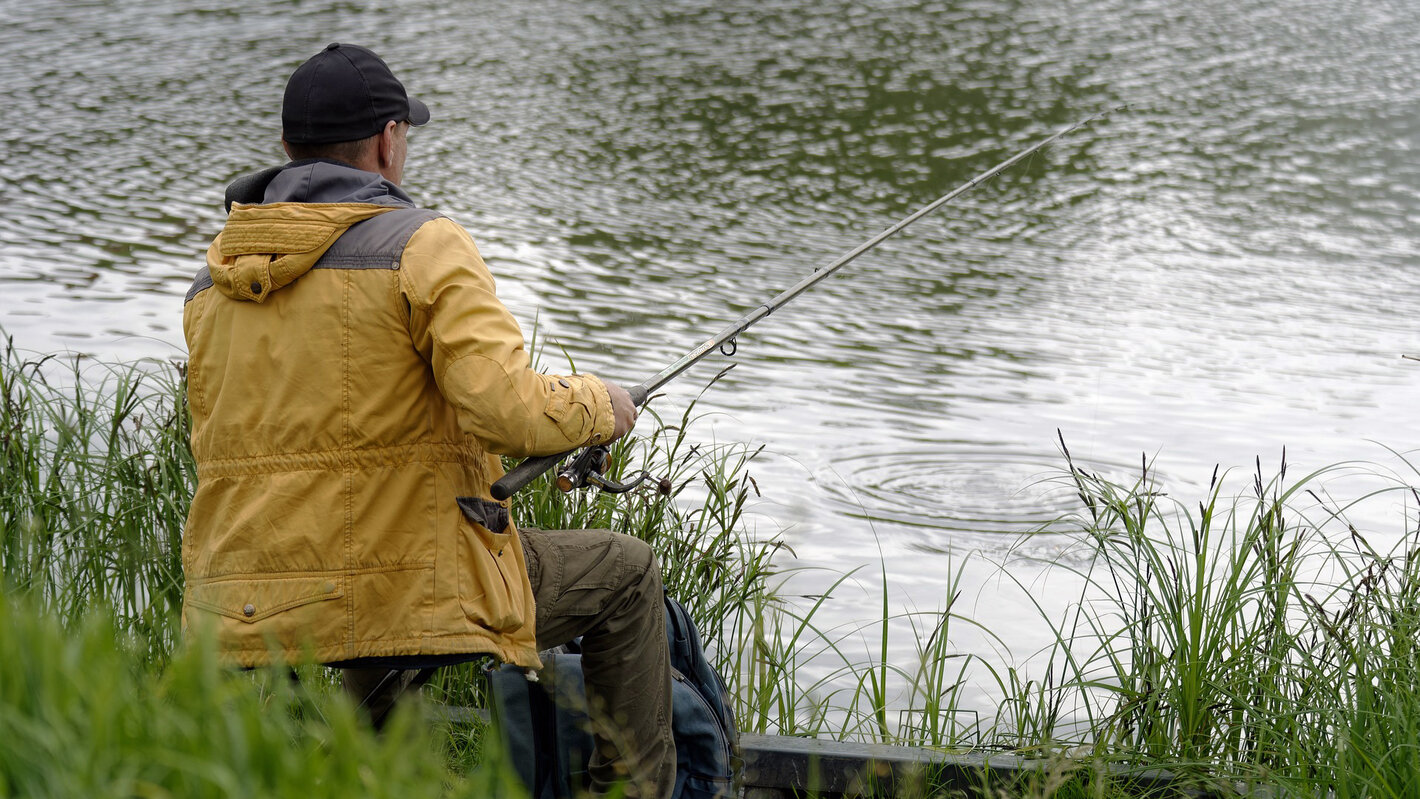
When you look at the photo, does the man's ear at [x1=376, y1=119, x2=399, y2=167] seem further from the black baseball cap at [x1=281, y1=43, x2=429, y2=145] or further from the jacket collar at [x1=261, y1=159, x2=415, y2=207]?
the jacket collar at [x1=261, y1=159, x2=415, y2=207]

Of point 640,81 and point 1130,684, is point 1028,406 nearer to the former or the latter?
point 1130,684

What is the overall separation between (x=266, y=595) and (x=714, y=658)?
1747 millimetres

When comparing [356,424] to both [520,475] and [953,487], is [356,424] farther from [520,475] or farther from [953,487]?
[953,487]

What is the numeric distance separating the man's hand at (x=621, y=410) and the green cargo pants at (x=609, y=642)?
0.28m

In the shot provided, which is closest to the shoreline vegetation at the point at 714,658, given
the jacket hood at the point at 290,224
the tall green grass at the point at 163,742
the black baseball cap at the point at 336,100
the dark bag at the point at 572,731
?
the tall green grass at the point at 163,742

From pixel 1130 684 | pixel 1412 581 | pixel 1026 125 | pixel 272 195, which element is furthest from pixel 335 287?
pixel 1026 125

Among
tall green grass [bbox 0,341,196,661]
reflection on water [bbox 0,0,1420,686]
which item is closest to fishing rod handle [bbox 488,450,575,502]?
tall green grass [bbox 0,341,196,661]

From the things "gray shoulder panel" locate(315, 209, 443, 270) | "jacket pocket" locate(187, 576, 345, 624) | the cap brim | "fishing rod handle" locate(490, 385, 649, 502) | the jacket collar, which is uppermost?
the cap brim

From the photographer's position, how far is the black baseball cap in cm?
252

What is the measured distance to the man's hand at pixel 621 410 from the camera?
2.57 metres

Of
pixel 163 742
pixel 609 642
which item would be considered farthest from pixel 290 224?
pixel 163 742

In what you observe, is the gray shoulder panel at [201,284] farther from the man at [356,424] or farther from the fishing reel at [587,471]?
the fishing reel at [587,471]

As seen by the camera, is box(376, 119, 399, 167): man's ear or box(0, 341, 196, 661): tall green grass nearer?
box(376, 119, 399, 167): man's ear

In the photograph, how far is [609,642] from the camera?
111 inches
